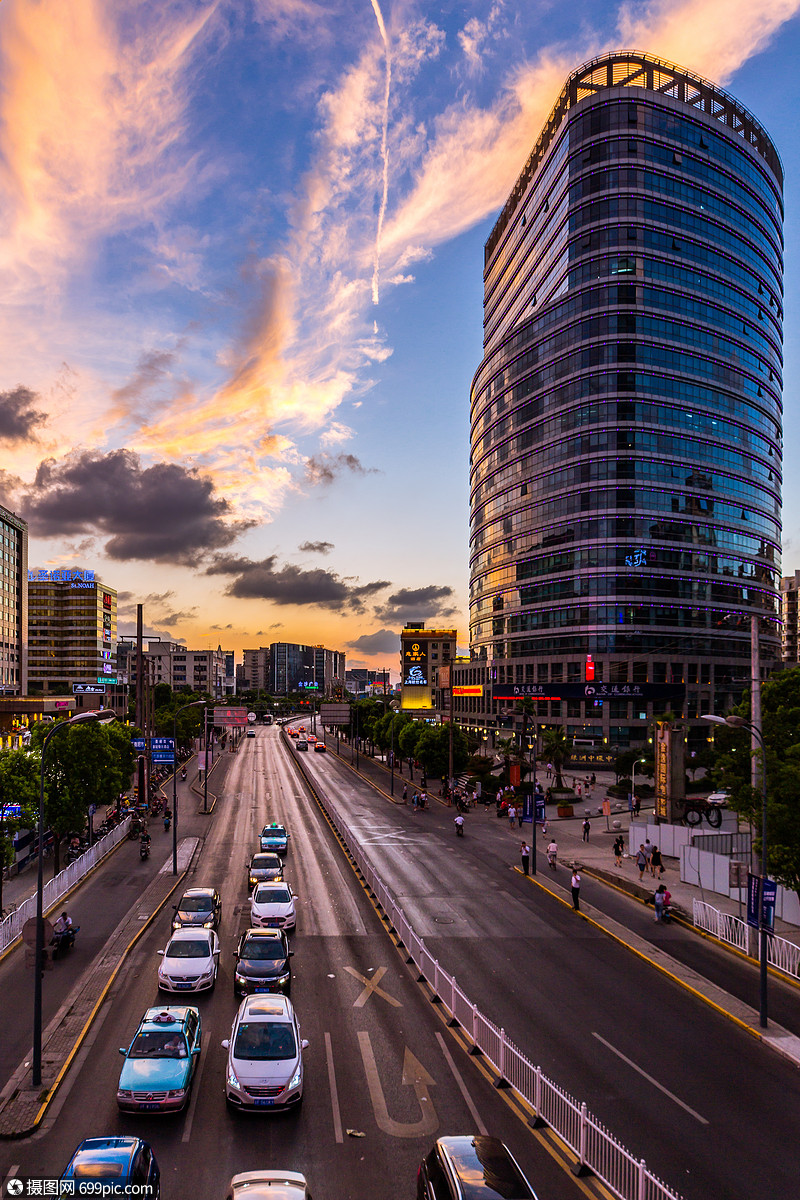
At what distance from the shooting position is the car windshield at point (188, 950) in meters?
21.6

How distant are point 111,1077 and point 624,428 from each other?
303ft

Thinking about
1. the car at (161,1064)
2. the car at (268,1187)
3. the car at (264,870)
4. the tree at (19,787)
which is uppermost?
the tree at (19,787)

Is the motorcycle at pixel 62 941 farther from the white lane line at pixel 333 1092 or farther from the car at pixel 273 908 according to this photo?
the white lane line at pixel 333 1092

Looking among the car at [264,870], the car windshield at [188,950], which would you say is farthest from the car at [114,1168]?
the car at [264,870]

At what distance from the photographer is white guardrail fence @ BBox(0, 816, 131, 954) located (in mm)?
26000

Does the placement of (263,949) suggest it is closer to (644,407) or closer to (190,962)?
(190,962)

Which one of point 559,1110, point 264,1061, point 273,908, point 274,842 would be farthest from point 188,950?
point 274,842

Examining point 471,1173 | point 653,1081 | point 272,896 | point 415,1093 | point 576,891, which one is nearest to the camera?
point 471,1173

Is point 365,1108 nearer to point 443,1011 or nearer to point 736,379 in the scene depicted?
point 443,1011

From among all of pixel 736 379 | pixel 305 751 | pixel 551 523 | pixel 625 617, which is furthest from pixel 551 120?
pixel 305 751

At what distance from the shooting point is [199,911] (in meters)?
26.3

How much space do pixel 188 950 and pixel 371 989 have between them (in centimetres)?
580

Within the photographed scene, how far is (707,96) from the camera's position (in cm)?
10444

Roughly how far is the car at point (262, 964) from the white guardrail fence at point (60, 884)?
956 cm
